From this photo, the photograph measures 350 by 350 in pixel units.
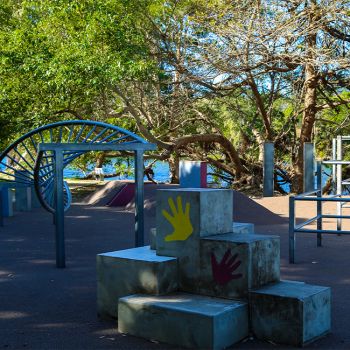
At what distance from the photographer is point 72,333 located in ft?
16.2

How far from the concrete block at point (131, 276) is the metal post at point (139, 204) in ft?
11.0

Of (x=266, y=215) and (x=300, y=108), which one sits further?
(x=300, y=108)

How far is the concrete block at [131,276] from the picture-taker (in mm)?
5000

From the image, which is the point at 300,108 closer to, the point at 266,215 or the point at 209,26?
the point at 209,26

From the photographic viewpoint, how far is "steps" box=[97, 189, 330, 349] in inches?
179

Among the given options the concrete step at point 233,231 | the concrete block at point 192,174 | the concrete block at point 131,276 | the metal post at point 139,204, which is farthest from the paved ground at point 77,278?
the concrete block at point 192,174

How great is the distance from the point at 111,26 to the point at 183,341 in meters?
13.5

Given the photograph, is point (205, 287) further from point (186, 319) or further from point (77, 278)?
point (77, 278)

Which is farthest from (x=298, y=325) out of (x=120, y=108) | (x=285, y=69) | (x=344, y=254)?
(x=120, y=108)

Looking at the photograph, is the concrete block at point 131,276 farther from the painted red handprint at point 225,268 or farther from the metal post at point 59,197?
the metal post at point 59,197

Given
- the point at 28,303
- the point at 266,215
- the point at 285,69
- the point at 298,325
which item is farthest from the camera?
the point at 285,69

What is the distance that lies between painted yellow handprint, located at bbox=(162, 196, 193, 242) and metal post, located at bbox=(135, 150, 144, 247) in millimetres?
3758

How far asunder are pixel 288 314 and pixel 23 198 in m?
12.7

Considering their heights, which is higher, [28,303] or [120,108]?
[120,108]
